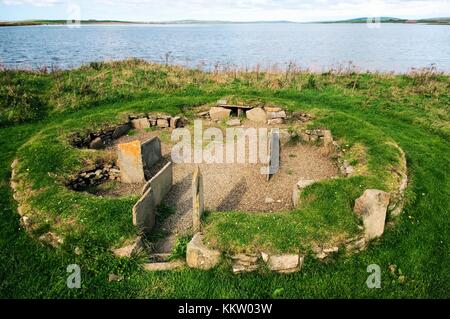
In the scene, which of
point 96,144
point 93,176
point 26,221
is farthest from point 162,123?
point 26,221

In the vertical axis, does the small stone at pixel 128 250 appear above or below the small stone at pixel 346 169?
below

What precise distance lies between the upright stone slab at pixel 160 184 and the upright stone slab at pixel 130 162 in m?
0.97

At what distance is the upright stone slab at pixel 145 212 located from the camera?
24.9ft

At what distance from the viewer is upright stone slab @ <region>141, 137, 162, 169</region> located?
36.7 feet

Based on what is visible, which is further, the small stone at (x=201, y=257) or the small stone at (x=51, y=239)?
the small stone at (x=51, y=239)

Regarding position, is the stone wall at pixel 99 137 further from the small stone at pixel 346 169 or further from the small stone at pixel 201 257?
the small stone at pixel 346 169

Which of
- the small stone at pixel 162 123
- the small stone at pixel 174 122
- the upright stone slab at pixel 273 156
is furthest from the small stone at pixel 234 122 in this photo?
the upright stone slab at pixel 273 156

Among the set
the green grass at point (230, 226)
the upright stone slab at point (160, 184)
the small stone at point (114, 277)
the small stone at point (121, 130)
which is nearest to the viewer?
the green grass at point (230, 226)

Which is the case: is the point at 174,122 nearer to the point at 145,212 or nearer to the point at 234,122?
the point at 234,122

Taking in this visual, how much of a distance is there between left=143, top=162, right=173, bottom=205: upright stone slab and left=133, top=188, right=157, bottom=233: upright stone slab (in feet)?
1.00

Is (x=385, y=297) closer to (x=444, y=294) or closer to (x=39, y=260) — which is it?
(x=444, y=294)

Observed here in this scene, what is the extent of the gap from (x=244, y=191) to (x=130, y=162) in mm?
3571

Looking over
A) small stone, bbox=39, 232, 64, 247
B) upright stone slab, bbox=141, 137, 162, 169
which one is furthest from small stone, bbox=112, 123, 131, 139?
small stone, bbox=39, 232, 64, 247
